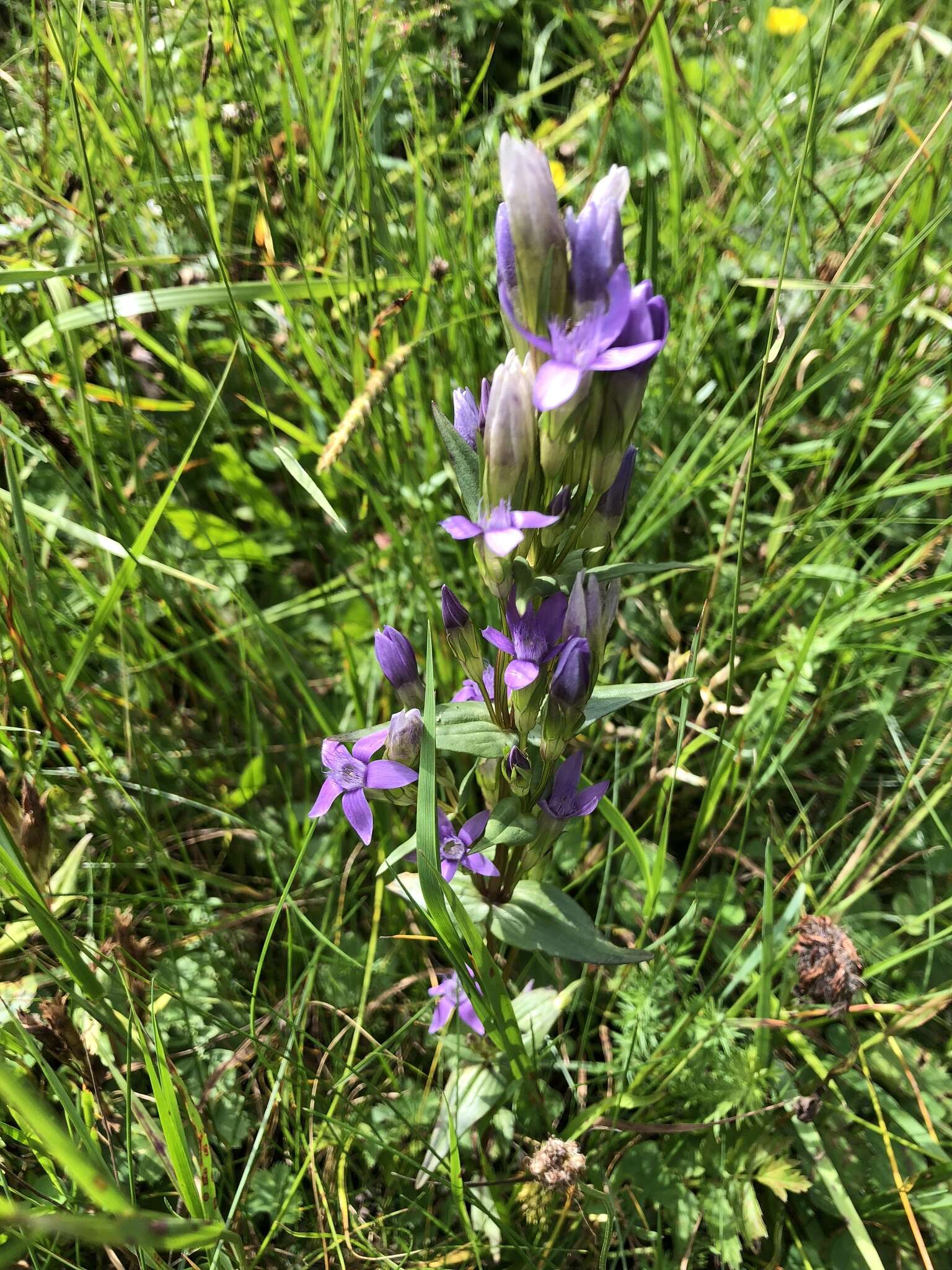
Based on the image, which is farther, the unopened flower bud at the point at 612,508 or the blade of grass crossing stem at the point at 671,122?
the blade of grass crossing stem at the point at 671,122

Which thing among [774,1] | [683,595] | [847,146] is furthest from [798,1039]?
[774,1]

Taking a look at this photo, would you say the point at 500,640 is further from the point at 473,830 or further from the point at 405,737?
the point at 473,830

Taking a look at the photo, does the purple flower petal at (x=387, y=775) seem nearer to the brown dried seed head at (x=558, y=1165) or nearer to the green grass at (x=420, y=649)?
the green grass at (x=420, y=649)

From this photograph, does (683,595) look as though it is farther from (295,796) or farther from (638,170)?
(638,170)

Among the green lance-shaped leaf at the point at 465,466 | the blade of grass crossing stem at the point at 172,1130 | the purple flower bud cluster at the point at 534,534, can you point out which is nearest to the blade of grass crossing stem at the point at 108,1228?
the blade of grass crossing stem at the point at 172,1130

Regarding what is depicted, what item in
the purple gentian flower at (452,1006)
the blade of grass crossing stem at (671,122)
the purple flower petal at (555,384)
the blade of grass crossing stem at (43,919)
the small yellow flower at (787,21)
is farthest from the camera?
the small yellow flower at (787,21)

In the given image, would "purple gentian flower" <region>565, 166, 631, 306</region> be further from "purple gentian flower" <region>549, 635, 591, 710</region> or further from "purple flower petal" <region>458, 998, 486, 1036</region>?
"purple flower petal" <region>458, 998, 486, 1036</region>
